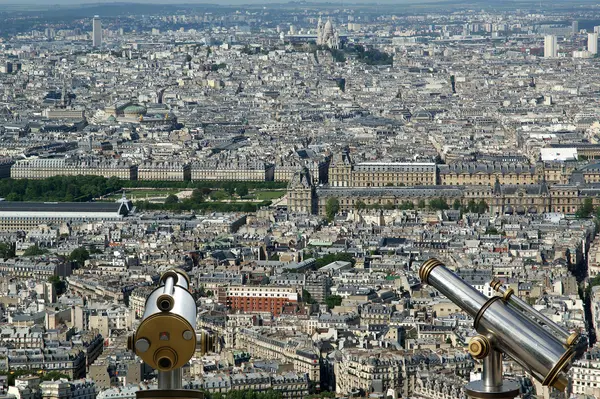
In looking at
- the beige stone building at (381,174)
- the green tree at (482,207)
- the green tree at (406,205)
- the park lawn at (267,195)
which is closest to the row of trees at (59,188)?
the park lawn at (267,195)

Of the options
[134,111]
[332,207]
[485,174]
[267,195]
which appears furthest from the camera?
[134,111]

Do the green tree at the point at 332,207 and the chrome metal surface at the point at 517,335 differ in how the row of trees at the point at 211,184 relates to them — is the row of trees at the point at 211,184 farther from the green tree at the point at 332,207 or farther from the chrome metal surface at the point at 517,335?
the chrome metal surface at the point at 517,335

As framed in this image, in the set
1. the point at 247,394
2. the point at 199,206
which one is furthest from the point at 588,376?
the point at 199,206

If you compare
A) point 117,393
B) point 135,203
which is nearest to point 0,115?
point 135,203

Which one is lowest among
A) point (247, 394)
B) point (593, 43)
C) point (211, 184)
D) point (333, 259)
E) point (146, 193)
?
point (247, 394)

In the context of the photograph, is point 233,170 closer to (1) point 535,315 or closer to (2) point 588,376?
(2) point 588,376

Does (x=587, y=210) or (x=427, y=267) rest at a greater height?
(x=587, y=210)

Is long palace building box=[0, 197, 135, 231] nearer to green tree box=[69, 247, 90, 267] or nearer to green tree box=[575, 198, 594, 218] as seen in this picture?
green tree box=[69, 247, 90, 267]
